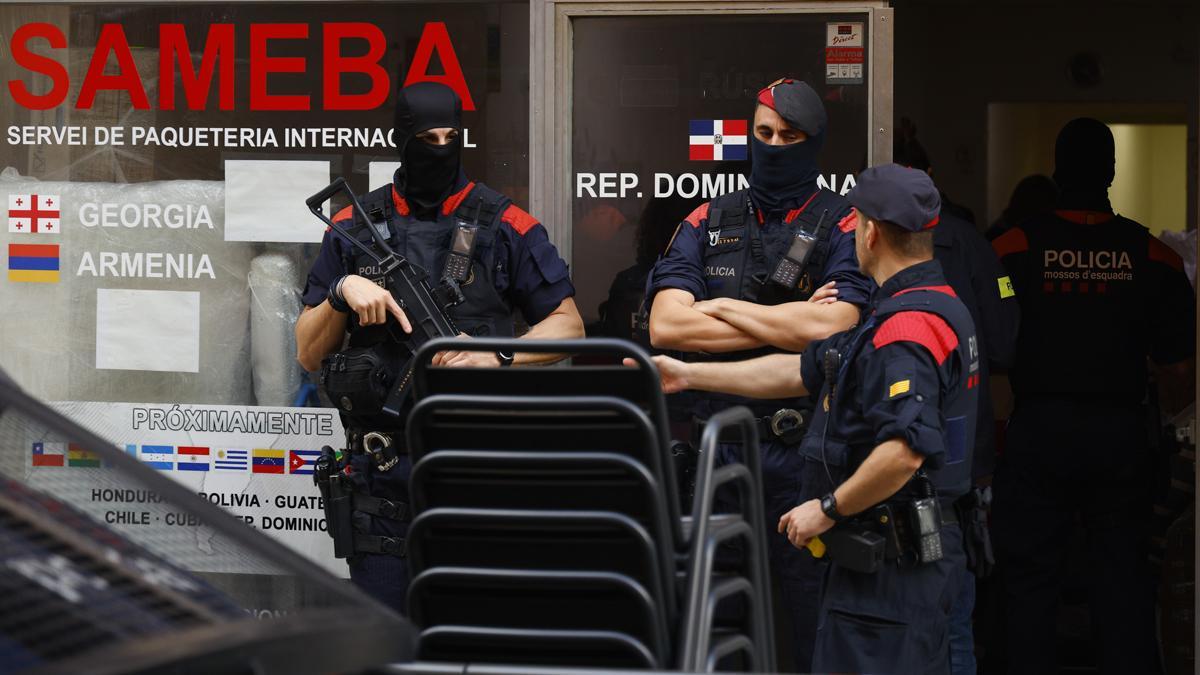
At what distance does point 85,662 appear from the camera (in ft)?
5.02

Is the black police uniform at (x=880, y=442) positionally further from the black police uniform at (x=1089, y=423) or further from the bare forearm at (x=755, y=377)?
the black police uniform at (x=1089, y=423)

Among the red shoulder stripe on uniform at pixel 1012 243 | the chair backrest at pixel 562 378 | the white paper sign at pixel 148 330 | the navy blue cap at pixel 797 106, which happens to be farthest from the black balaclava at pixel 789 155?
the white paper sign at pixel 148 330

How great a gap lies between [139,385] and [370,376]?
4.49ft

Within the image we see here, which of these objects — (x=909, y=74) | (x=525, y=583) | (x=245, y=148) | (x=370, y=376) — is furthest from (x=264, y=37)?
(x=909, y=74)

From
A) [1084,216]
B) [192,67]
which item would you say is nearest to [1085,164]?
[1084,216]

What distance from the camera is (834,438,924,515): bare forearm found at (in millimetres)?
3580

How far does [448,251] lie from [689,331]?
73cm

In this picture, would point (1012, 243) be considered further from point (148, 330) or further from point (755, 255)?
point (148, 330)

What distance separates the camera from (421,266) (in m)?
4.51

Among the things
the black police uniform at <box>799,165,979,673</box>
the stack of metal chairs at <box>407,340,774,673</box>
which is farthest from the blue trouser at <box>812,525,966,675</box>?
the stack of metal chairs at <box>407,340,774,673</box>

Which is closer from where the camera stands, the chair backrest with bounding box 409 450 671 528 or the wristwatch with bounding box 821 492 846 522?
the chair backrest with bounding box 409 450 671 528

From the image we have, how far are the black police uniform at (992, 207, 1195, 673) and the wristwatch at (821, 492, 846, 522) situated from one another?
1976 mm

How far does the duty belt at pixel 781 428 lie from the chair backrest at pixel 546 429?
1.45 meters

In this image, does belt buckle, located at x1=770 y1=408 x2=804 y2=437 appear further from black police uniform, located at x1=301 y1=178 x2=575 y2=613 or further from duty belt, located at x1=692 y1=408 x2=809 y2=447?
black police uniform, located at x1=301 y1=178 x2=575 y2=613
